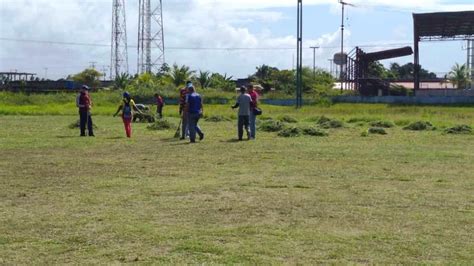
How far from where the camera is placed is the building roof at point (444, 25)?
7009 centimetres

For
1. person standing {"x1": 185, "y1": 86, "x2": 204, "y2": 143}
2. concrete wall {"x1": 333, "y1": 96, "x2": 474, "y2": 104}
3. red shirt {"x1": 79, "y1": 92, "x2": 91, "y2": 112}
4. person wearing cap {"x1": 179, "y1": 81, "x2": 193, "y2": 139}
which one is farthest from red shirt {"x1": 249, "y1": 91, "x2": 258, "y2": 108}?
concrete wall {"x1": 333, "y1": 96, "x2": 474, "y2": 104}

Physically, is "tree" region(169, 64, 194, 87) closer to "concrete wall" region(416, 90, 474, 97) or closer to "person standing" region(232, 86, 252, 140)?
"concrete wall" region(416, 90, 474, 97)

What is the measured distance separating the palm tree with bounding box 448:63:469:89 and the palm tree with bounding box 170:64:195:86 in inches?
1385

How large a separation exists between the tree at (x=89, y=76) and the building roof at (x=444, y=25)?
49129 millimetres

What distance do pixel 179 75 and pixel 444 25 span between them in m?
29.0

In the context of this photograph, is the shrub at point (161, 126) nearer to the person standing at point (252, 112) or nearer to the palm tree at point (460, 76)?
the person standing at point (252, 112)

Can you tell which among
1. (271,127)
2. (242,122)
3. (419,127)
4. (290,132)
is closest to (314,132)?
(290,132)

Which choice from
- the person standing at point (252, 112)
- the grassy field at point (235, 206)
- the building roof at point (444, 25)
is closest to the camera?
the grassy field at point (235, 206)

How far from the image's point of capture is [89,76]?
10831 centimetres

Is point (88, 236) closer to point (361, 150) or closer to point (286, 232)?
point (286, 232)

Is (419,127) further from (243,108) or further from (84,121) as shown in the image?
(84,121)

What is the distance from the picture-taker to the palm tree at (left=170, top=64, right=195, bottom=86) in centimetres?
8188

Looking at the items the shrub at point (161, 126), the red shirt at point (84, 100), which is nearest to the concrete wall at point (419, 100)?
the shrub at point (161, 126)

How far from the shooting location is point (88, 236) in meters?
7.66
